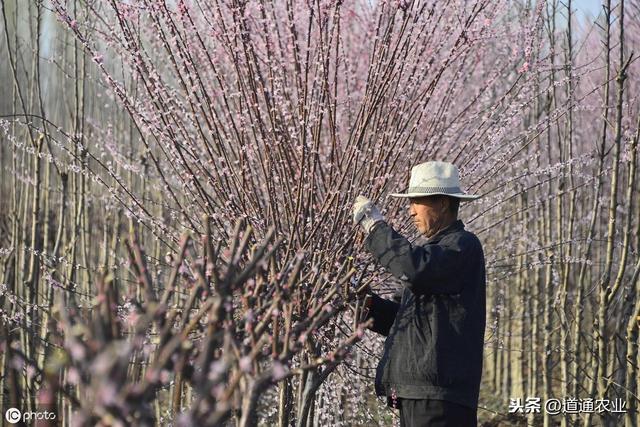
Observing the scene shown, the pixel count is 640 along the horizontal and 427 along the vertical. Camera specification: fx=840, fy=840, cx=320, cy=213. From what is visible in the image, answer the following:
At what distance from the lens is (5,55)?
12508 mm

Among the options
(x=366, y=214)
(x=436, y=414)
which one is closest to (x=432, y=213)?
(x=366, y=214)

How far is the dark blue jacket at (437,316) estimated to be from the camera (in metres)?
3.05

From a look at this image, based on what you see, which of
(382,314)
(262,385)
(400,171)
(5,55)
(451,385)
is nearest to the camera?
(262,385)

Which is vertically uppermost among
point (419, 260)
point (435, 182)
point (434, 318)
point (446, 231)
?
point (435, 182)

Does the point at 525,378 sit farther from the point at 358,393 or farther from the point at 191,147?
the point at 191,147

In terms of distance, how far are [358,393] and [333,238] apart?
4.92 feet

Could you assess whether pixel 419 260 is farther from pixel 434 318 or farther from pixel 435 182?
pixel 435 182

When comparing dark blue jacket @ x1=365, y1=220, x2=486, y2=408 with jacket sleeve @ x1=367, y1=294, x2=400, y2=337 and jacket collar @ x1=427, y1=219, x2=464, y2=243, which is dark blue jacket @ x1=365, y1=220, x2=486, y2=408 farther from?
jacket sleeve @ x1=367, y1=294, x2=400, y2=337

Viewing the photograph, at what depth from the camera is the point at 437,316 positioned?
3.16 m

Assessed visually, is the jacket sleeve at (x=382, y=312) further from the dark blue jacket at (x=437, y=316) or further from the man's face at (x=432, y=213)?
the man's face at (x=432, y=213)

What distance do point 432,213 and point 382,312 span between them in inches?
19.6

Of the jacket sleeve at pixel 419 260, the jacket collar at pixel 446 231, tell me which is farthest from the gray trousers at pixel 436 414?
the jacket collar at pixel 446 231

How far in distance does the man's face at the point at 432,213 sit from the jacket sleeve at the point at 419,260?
0.24m

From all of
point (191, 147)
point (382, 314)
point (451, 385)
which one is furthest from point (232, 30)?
point (451, 385)
